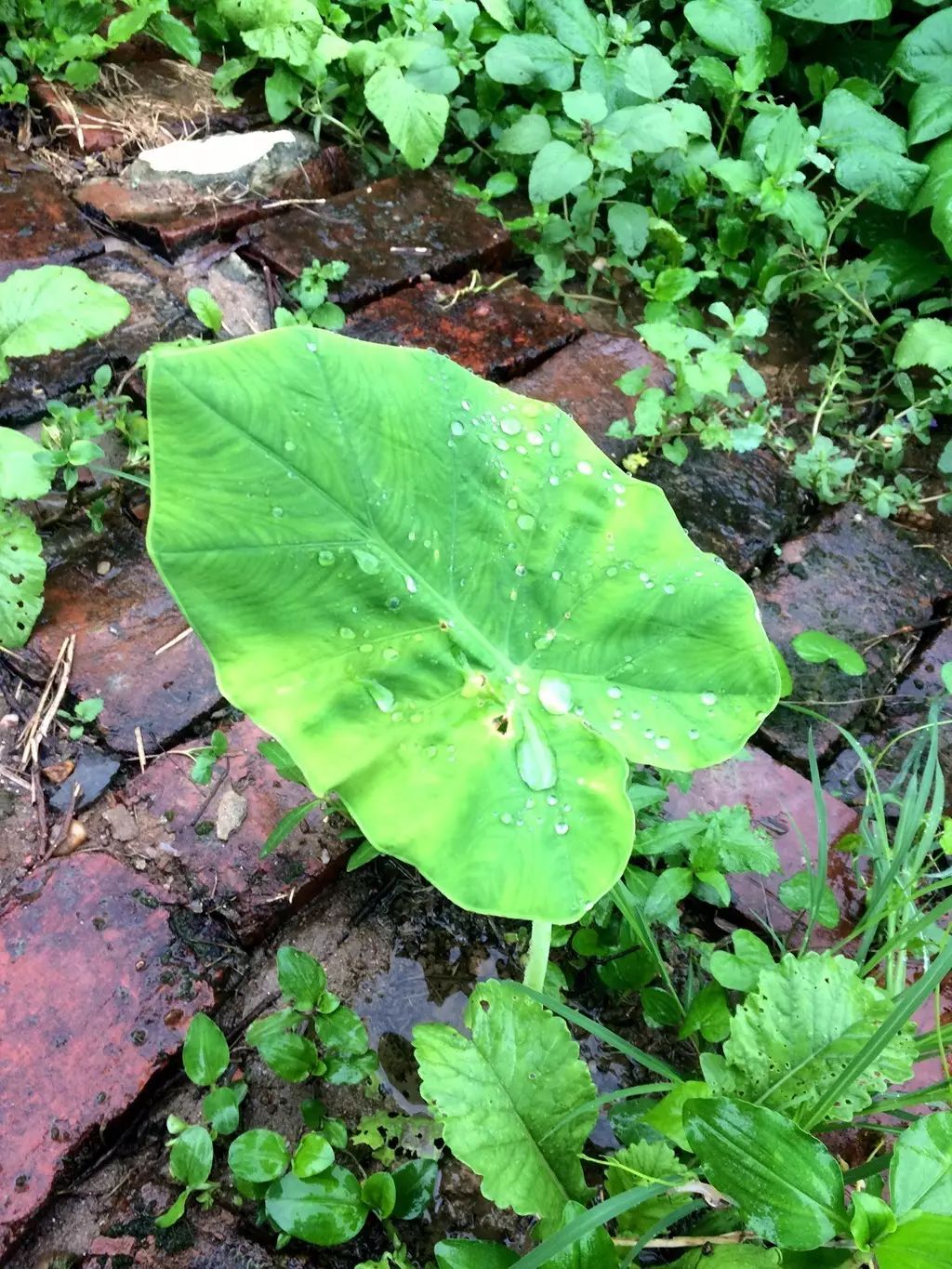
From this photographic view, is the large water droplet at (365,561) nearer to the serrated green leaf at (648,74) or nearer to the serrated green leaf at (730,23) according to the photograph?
the serrated green leaf at (648,74)

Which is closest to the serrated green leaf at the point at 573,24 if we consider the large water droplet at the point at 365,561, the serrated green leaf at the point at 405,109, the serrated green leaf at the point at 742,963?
the serrated green leaf at the point at 405,109

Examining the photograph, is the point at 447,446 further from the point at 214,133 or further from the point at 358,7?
the point at 358,7

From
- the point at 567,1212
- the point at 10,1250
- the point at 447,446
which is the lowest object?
the point at 10,1250

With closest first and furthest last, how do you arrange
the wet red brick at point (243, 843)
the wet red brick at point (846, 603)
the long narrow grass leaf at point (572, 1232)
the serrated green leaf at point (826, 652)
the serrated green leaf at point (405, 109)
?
the long narrow grass leaf at point (572, 1232)
the wet red brick at point (243, 843)
the serrated green leaf at point (826, 652)
the wet red brick at point (846, 603)
the serrated green leaf at point (405, 109)

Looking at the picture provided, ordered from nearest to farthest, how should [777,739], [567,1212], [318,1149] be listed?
[567,1212] < [318,1149] < [777,739]

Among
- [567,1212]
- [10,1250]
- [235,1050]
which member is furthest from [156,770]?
[567,1212]

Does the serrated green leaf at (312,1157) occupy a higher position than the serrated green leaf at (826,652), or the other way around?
the serrated green leaf at (826,652)
